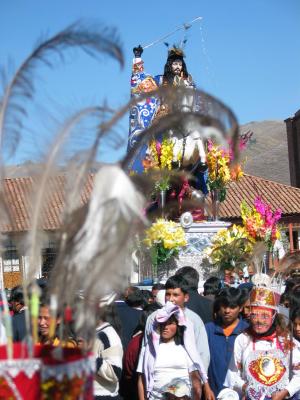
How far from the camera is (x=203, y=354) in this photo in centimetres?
578

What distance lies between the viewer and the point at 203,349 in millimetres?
5762

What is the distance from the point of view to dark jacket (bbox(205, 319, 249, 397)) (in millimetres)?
5969

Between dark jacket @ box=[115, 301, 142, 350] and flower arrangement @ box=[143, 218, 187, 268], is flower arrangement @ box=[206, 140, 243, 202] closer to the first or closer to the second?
flower arrangement @ box=[143, 218, 187, 268]

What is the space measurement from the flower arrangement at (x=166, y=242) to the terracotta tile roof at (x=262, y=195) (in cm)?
2355

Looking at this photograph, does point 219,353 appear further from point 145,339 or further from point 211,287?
point 211,287

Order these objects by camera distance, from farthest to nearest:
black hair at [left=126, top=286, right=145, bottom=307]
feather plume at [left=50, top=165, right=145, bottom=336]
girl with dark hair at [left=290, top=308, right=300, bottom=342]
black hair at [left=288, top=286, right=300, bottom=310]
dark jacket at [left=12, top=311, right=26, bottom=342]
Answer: black hair at [left=126, top=286, right=145, bottom=307]
black hair at [left=288, top=286, right=300, bottom=310]
girl with dark hair at [left=290, top=308, right=300, bottom=342]
dark jacket at [left=12, top=311, right=26, bottom=342]
feather plume at [left=50, top=165, right=145, bottom=336]

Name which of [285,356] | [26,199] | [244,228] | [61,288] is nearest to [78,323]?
[61,288]

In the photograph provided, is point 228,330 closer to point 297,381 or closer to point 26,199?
point 297,381

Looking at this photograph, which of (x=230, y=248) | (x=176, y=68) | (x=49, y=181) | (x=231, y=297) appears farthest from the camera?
(x=176, y=68)

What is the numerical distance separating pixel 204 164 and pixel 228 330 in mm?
6431

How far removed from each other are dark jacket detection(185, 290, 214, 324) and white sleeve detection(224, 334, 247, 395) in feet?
4.37

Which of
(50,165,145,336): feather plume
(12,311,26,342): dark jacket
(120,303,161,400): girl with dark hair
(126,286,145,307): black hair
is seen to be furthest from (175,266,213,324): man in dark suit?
(50,165,145,336): feather plume

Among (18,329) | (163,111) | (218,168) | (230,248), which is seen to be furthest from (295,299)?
(218,168)

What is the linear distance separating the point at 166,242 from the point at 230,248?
3.14 feet
